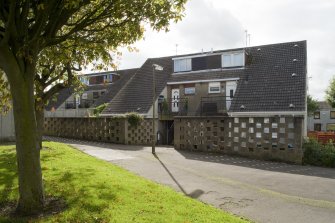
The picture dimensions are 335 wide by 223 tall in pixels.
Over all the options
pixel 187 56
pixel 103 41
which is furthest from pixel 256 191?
pixel 187 56

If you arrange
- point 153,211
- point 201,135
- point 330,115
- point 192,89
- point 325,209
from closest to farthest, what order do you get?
point 153,211, point 325,209, point 201,135, point 192,89, point 330,115

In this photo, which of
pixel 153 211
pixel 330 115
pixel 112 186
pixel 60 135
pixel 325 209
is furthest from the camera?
pixel 330 115

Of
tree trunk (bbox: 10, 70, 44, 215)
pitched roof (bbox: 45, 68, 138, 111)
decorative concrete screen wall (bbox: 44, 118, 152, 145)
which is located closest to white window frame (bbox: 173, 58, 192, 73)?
pitched roof (bbox: 45, 68, 138, 111)

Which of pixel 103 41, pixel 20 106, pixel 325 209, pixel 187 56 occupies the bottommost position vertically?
pixel 325 209

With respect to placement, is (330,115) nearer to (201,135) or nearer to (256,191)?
(201,135)

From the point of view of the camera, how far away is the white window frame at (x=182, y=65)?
32250 millimetres

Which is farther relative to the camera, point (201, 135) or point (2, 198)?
point (201, 135)

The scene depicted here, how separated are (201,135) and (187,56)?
1443 centimetres

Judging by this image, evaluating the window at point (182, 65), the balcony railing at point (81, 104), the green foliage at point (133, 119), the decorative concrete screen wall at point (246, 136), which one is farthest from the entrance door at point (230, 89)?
the balcony railing at point (81, 104)

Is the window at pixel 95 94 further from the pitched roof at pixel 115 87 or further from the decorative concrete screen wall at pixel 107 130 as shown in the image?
the decorative concrete screen wall at pixel 107 130

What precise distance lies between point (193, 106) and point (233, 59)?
5309mm

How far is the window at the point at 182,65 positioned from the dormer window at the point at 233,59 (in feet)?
11.1

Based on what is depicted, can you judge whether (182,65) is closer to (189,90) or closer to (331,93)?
(189,90)

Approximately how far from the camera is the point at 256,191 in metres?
9.86
